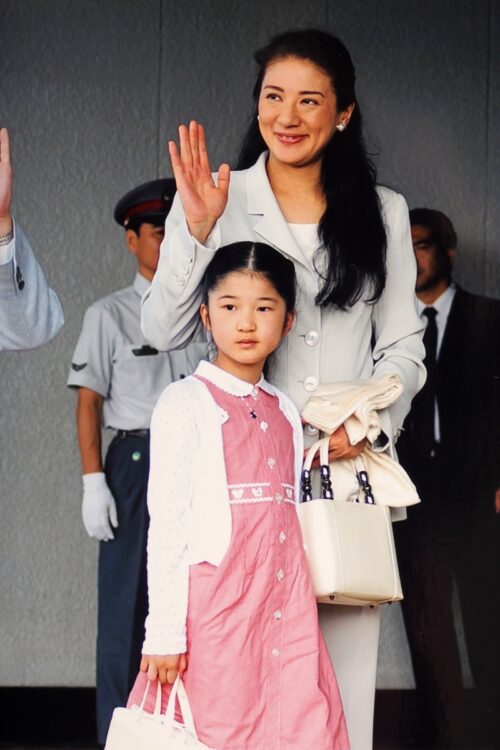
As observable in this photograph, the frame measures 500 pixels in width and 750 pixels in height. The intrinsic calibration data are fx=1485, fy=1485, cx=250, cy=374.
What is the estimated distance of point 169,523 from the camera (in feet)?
8.20

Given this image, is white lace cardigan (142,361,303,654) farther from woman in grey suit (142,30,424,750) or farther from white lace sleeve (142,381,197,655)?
woman in grey suit (142,30,424,750)

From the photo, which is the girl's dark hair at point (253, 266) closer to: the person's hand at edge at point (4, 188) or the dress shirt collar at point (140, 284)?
the person's hand at edge at point (4, 188)

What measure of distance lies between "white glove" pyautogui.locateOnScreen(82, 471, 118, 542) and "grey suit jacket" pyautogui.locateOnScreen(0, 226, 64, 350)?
1.44 metres

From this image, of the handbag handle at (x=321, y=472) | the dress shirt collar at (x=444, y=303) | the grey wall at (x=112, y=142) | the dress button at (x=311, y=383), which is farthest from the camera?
the grey wall at (x=112, y=142)

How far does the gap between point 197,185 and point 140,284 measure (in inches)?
67.2

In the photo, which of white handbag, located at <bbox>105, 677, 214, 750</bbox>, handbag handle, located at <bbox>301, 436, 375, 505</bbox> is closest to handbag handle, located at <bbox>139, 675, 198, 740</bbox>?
white handbag, located at <bbox>105, 677, 214, 750</bbox>

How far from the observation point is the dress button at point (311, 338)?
2754 millimetres

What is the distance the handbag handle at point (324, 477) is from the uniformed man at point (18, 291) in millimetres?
517

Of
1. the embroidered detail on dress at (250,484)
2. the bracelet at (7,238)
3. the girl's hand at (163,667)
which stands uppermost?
the bracelet at (7,238)

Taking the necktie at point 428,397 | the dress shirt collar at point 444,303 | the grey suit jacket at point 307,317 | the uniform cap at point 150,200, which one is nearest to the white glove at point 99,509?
the uniform cap at point 150,200

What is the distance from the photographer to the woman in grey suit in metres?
2.65

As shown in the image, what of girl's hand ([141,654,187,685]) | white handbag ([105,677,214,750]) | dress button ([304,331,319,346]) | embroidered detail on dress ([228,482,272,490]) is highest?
dress button ([304,331,319,346])

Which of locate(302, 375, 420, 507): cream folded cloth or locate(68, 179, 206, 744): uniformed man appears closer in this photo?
locate(302, 375, 420, 507): cream folded cloth

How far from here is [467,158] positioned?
4594 mm
